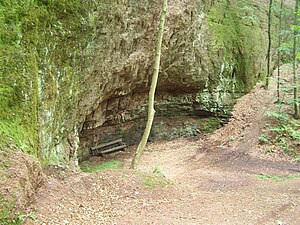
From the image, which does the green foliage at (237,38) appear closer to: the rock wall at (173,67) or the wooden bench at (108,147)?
the rock wall at (173,67)

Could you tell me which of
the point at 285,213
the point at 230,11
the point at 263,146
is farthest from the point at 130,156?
the point at 230,11

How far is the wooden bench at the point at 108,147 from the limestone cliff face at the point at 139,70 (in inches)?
14.1

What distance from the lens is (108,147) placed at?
16141 millimetres

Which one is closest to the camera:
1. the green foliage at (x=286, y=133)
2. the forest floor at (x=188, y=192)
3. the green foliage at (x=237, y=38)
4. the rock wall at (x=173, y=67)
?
the forest floor at (x=188, y=192)

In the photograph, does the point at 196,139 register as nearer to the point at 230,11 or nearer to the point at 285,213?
the point at 230,11

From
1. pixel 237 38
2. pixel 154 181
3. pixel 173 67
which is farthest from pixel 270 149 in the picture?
pixel 237 38

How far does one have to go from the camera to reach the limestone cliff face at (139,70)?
9.09 m

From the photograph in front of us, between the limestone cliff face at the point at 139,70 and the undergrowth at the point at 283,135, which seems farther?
the undergrowth at the point at 283,135

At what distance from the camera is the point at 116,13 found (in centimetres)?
1136

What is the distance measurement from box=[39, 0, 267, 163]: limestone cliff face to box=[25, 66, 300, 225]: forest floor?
1.78 metres

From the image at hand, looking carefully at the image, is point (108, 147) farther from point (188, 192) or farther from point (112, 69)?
point (188, 192)

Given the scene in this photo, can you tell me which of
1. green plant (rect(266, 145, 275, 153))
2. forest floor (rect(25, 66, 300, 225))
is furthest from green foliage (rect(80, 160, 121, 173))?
green plant (rect(266, 145, 275, 153))

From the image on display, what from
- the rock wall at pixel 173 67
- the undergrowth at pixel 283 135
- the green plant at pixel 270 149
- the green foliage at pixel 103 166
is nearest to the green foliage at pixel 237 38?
the rock wall at pixel 173 67

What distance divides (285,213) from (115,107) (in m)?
10.4
